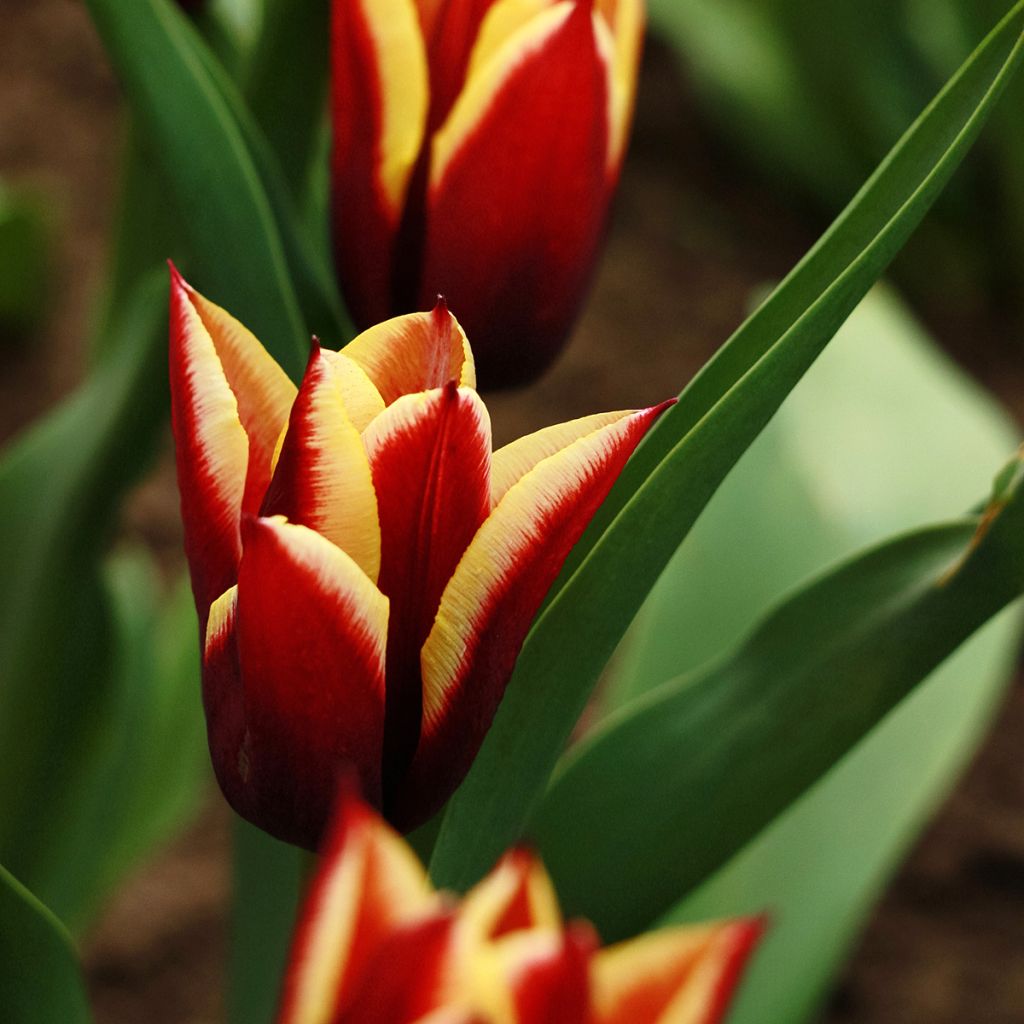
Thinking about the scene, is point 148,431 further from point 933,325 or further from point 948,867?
point 933,325

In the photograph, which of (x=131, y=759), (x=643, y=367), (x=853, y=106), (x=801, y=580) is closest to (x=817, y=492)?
(x=801, y=580)

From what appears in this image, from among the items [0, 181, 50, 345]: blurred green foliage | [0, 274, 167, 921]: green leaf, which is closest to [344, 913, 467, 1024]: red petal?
[0, 274, 167, 921]: green leaf

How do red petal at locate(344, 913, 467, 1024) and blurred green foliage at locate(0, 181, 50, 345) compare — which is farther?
blurred green foliage at locate(0, 181, 50, 345)

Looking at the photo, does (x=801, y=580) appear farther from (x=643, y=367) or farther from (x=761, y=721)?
(x=643, y=367)

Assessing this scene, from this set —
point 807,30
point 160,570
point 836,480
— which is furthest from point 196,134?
point 807,30

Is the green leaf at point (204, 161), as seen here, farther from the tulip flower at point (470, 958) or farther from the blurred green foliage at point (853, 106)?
the blurred green foliage at point (853, 106)

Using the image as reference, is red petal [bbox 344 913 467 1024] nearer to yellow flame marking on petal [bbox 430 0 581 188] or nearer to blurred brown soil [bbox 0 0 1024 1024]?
yellow flame marking on petal [bbox 430 0 581 188]
